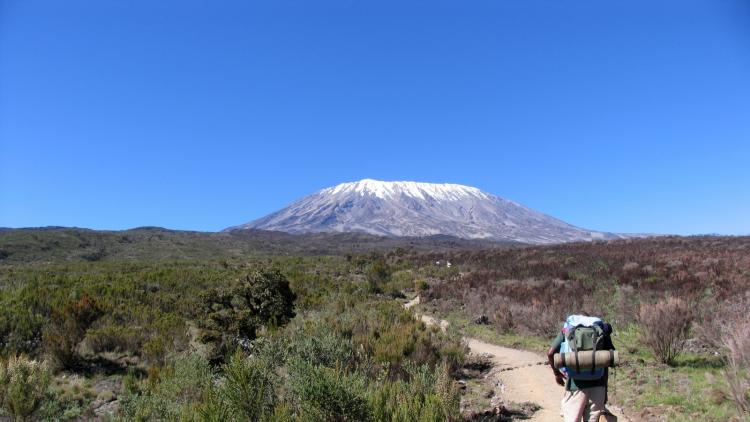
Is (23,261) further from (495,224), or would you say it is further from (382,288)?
(495,224)

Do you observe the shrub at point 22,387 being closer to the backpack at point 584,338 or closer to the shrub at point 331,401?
the shrub at point 331,401

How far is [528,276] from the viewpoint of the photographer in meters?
18.7

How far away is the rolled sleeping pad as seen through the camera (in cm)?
377

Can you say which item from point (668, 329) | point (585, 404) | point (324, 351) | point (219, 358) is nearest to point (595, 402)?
point (585, 404)

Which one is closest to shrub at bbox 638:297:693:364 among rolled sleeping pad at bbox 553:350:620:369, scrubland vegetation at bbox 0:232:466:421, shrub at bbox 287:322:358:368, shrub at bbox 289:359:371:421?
scrubland vegetation at bbox 0:232:466:421

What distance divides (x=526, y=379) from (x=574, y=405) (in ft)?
11.4

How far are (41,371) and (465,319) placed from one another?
34.7ft

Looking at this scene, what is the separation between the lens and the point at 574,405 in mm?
4098

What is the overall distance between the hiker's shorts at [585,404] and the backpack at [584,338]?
0.57ft

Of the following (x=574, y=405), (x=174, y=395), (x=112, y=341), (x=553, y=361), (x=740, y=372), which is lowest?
(x=112, y=341)

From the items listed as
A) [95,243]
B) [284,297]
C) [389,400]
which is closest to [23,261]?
[95,243]

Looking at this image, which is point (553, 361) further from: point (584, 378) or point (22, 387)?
point (22, 387)

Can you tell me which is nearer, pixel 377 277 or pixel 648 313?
pixel 648 313

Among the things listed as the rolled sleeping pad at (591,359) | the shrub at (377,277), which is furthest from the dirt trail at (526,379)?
the shrub at (377,277)
